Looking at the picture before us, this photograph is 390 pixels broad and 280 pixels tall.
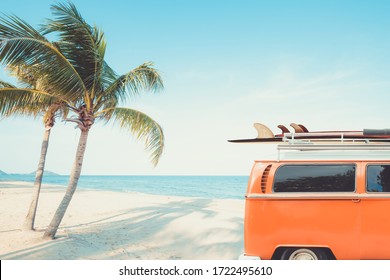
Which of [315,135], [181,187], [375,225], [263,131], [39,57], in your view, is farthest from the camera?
[181,187]

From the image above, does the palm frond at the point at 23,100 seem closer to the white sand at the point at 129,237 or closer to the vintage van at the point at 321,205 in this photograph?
the white sand at the point at 129,237

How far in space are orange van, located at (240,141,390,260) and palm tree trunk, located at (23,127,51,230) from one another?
8899 millimetres

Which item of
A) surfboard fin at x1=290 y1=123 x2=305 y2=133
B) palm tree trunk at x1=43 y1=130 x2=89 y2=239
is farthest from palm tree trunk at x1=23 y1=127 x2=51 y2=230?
surfboard fin at x1=290 y1=123 x2=305 y2=133

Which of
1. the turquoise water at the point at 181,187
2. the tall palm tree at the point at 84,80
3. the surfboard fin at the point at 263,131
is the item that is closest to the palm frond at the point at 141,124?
the tall palm tree at the point at 84,80

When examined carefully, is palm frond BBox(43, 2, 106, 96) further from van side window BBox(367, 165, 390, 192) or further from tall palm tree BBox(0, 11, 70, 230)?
van side window BBox(367, 165, 390, 192)

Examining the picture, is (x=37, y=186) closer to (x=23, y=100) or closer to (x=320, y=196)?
(x=23, y=100)

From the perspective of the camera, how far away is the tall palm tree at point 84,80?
33.3 ft

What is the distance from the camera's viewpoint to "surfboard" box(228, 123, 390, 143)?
6.03 metres

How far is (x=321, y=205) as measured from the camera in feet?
18.3

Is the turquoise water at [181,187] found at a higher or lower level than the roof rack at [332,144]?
lower

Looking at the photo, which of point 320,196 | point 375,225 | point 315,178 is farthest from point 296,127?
point 375,225

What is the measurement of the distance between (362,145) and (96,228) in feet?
34.5

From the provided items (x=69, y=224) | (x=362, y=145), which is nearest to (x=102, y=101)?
(x=69, y=224)

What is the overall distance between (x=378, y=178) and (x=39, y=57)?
8.87 m
